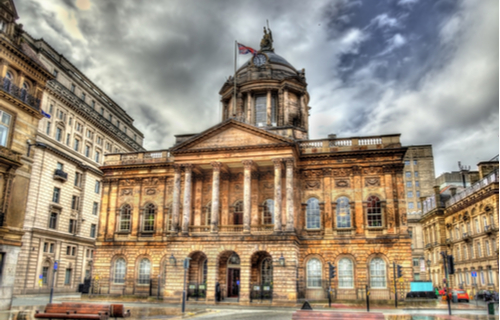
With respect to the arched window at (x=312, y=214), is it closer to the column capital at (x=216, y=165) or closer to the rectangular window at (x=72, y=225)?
the column capital at (x=216, y=165)

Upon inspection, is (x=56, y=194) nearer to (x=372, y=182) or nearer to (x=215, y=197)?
(x=215, y=197)

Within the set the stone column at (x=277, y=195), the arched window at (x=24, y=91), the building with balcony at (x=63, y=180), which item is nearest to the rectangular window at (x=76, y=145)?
the building with balcony at (x=63, y=180)

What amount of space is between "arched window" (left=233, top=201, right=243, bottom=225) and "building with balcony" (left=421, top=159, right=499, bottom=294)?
24258 mm

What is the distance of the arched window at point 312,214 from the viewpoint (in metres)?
35.8

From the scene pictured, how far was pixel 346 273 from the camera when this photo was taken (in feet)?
112

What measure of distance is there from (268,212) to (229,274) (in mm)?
6076

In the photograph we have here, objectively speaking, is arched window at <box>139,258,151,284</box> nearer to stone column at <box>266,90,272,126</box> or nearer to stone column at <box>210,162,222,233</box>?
stone column at <box>210,162,222,233</box>

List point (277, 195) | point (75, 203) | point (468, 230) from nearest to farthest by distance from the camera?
point (277, 195)
point (468, 230)
point (75, 203)

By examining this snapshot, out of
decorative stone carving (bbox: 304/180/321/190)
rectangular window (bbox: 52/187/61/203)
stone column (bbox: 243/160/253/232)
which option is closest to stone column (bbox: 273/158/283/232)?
stone column (bbox: 243/160/253/232)

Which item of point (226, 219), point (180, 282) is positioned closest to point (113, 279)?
point (180, 282)

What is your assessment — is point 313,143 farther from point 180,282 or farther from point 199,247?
point 180,282

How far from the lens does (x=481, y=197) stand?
45219 mm

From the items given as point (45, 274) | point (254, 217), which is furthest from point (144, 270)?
point (45, 274)

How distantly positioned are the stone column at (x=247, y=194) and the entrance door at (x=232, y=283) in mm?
4834
